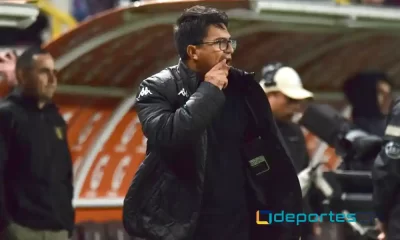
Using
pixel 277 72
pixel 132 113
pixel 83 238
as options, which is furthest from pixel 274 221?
pixel 132 113

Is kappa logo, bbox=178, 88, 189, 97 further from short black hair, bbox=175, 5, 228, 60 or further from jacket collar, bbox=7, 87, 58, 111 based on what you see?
jacket collar, bbox=7, 87, 58, 111

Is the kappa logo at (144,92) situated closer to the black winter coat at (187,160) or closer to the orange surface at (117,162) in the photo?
the black winter coat at (187,160)

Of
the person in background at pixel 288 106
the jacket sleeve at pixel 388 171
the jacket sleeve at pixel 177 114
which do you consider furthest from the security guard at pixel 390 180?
the jacket sleeve at pixel 177 114

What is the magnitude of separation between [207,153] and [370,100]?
4342 millimetres

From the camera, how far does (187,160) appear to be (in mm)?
4328

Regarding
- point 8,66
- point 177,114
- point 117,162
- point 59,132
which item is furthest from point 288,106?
point 177,114

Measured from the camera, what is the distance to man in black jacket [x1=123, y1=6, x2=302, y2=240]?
428 cm

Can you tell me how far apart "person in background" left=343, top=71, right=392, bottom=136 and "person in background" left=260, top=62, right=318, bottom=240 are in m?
1.05

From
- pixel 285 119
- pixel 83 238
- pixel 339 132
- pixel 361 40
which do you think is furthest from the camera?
pixel 361 40

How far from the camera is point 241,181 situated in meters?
4.48

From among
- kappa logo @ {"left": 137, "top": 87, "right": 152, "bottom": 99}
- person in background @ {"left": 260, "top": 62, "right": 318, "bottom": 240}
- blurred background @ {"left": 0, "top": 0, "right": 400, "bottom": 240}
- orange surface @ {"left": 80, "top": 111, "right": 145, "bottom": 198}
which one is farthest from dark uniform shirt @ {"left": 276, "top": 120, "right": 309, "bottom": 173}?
kappa logo @ {"left": 137, "top": 87, "right": 152, "bottom": 99}

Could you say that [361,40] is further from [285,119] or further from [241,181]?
[241,181]

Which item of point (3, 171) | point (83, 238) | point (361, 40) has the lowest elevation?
point (83, 238)

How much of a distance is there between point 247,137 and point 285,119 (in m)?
2.48
